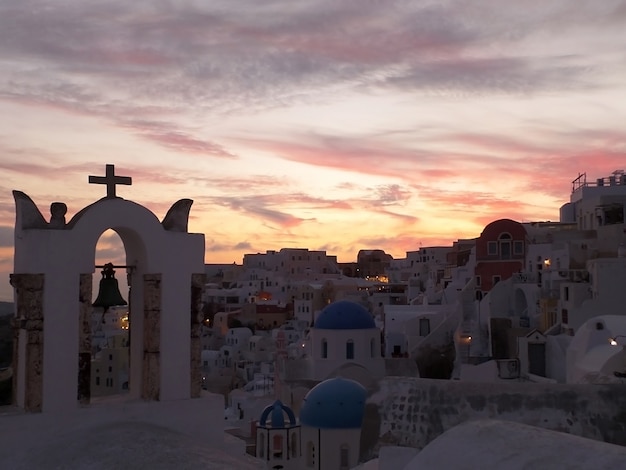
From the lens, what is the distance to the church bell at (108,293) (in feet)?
25.1

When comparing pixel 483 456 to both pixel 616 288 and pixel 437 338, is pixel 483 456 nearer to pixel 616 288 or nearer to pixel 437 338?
pixel 616 288

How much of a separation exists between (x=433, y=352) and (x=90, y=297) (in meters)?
28.2

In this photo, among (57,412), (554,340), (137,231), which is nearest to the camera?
(57,412)

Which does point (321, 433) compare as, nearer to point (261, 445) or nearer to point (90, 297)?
point (261, 445)

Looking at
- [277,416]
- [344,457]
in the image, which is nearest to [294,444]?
[277,416]

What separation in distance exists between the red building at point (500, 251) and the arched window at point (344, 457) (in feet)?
70.0

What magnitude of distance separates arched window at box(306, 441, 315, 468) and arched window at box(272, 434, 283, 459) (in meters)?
0.65

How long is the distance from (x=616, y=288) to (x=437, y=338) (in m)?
8.92

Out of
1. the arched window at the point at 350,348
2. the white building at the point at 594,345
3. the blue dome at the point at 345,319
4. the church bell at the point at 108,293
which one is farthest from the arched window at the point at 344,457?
the church bell at the point at 108,293

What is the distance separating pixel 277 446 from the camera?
1875 centimetres

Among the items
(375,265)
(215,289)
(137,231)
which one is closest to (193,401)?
(137,231)

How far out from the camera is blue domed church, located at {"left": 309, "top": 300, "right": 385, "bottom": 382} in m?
26.8

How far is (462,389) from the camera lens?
31.6 ft

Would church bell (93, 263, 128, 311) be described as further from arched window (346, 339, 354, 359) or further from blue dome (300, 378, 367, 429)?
arched window (346, 339, 354, 359)
